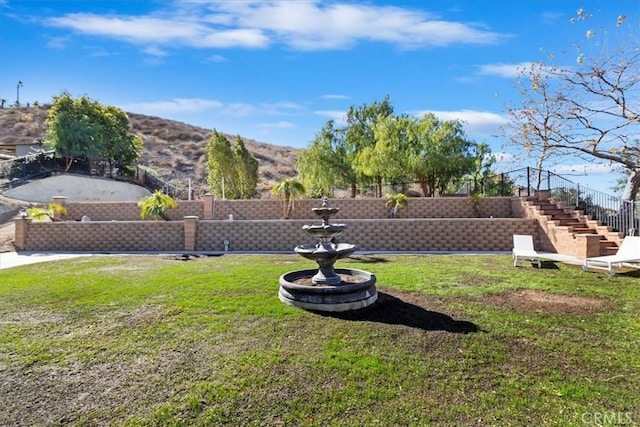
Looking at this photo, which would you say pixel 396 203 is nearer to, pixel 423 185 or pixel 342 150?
pixel 423 185

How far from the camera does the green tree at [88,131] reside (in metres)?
25.1

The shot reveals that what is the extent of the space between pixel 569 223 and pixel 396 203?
633 cm

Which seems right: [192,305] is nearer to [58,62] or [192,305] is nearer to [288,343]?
[288,343]

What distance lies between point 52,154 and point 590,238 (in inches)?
1133

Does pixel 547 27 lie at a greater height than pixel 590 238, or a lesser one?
greater

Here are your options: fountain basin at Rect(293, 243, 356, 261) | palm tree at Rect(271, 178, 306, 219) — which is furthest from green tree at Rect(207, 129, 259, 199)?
fountain basin at Rect(293, 243, 356, 261)

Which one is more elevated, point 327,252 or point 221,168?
point 221,168

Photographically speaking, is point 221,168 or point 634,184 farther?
point 221,168

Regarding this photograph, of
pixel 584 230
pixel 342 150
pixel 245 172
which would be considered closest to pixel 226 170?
pixel 245 172

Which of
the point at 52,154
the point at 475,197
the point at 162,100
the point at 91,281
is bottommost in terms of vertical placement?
the point at 91,281

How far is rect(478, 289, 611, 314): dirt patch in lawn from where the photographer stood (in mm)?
5910

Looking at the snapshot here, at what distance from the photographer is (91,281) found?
8.53 m

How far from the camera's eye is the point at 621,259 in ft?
28.5

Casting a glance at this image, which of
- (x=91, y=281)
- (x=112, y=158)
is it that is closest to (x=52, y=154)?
(x=112, y=158)
